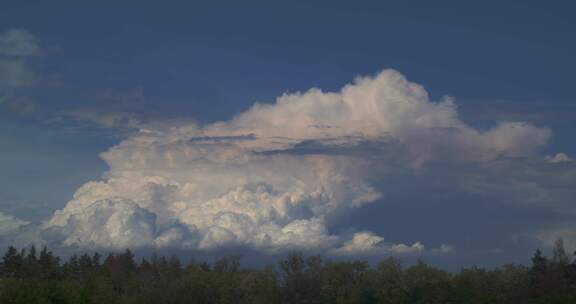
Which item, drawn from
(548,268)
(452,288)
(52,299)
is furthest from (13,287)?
(548,268)

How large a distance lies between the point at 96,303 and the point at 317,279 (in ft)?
172

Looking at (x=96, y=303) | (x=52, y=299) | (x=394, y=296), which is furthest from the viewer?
(x=394, y=296)

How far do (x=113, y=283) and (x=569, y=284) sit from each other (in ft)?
386

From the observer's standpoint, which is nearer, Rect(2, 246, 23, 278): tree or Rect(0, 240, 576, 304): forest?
Rect(0, 240, 576, 304): forest

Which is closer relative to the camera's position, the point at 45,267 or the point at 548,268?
the point at 548,268

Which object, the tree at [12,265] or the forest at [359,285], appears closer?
the forest at [359,285]

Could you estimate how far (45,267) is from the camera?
194m

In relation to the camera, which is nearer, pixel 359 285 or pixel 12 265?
pixel 359 285

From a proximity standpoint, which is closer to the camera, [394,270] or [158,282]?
[394,270]

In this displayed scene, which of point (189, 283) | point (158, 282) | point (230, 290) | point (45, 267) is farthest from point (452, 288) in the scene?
point (45, 267)

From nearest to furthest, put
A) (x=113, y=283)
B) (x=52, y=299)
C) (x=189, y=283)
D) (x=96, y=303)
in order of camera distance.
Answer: (x=52, y=299)
(x=96, y=303)
(x=189, y=283)
(x=113, y=283)

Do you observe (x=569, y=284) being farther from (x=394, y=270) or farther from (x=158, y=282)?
(x=158, y=282)

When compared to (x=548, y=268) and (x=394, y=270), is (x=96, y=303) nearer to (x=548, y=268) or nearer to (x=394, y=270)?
(x=394, y=270)

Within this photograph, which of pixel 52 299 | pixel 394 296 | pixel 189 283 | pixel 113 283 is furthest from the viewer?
pixel 113 283
